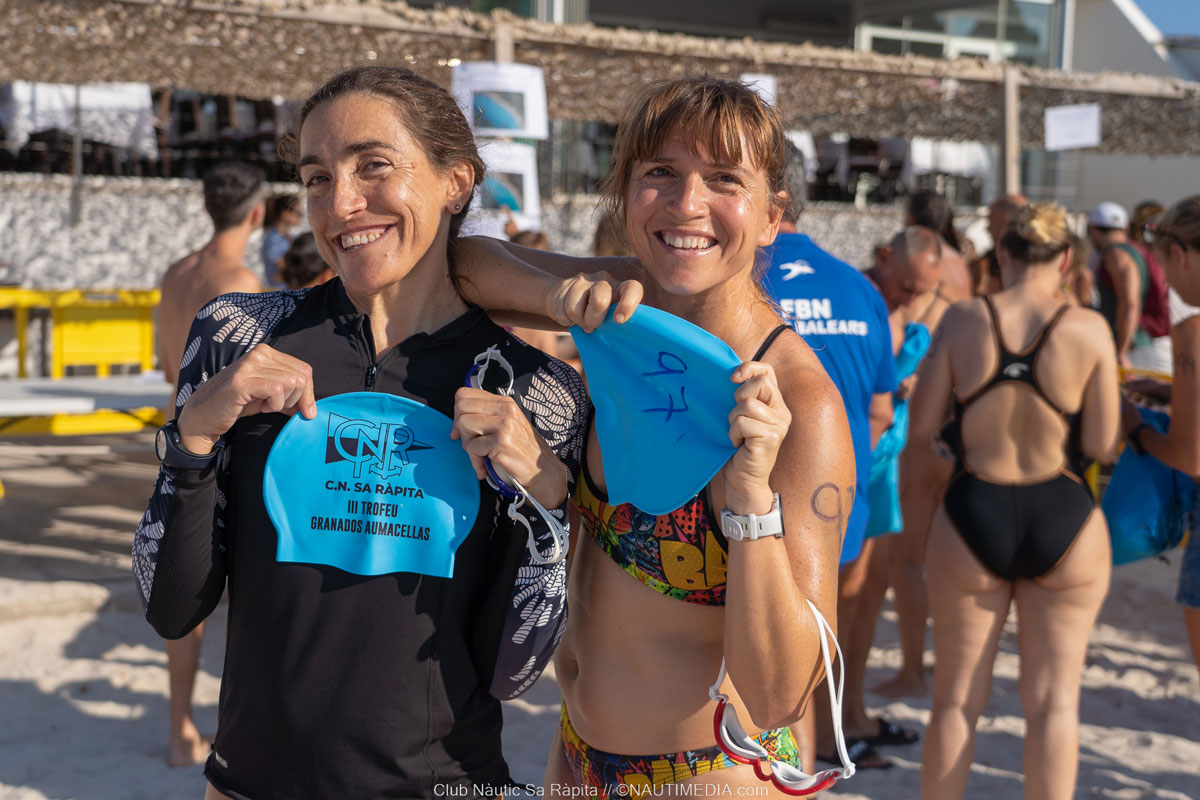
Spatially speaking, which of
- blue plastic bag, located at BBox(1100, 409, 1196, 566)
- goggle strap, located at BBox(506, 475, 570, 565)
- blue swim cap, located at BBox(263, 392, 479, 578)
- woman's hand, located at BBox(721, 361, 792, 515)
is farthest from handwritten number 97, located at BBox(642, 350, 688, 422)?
blue plastic bag, located at BBox(1100, 409, 1196, 566)

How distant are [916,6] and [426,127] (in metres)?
19.9

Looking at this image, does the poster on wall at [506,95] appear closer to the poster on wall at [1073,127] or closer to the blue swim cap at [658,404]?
the blue swim cap at [658,404]

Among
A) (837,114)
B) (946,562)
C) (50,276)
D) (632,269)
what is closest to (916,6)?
(837,114)

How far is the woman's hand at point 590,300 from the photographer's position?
5.01 ft

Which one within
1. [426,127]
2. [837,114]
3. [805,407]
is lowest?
[805,407]

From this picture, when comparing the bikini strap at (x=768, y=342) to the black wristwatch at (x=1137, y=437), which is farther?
the black wristwatch at (x=1137, y=437)

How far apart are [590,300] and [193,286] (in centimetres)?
334

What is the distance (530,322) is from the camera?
1768mm

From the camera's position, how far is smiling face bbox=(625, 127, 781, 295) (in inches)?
63.6

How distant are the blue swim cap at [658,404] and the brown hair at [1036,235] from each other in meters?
2.17

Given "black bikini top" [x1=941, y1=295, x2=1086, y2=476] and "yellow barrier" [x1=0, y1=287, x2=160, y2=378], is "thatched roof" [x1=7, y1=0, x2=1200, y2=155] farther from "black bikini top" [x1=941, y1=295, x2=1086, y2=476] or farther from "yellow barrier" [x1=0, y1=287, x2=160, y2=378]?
"black bikini top" [x1=941, y1=295, x2=1086, y2=476]

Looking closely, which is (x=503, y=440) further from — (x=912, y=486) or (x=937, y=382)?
(x=912, y=486)

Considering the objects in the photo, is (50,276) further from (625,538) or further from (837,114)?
(625,538)

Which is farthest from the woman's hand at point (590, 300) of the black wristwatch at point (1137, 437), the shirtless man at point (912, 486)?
the shirtless man at point (912, 486)
